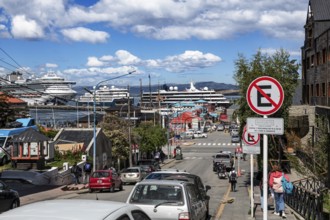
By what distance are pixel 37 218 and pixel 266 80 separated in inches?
203

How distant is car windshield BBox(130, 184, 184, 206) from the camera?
11.8 meters

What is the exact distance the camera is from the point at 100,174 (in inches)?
1207

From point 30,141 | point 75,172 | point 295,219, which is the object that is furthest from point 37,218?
point 30,141

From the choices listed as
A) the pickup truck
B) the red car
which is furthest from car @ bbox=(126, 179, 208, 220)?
the pickup truck

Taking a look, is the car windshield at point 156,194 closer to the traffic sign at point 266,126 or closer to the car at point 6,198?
the traffic sign at point 266,126

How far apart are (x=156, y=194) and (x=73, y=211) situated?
22.2 feet

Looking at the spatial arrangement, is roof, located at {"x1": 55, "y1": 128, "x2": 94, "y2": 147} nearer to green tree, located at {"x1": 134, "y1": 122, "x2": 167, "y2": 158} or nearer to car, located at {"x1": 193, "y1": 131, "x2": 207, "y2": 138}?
green tree, located at {"x1": 134, "y1": 122, "x2": 167, "y2": 158}

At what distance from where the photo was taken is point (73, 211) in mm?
5242

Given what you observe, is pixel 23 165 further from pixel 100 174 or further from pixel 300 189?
pixel 300 189

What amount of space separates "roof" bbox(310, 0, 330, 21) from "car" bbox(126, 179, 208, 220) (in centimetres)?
3654

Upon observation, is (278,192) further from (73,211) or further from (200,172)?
(200,172)

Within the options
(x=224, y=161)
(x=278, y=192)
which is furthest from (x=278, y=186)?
(x=224, y=161)

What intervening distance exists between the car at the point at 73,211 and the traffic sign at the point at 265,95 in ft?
12.1

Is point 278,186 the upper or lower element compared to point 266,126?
lower
